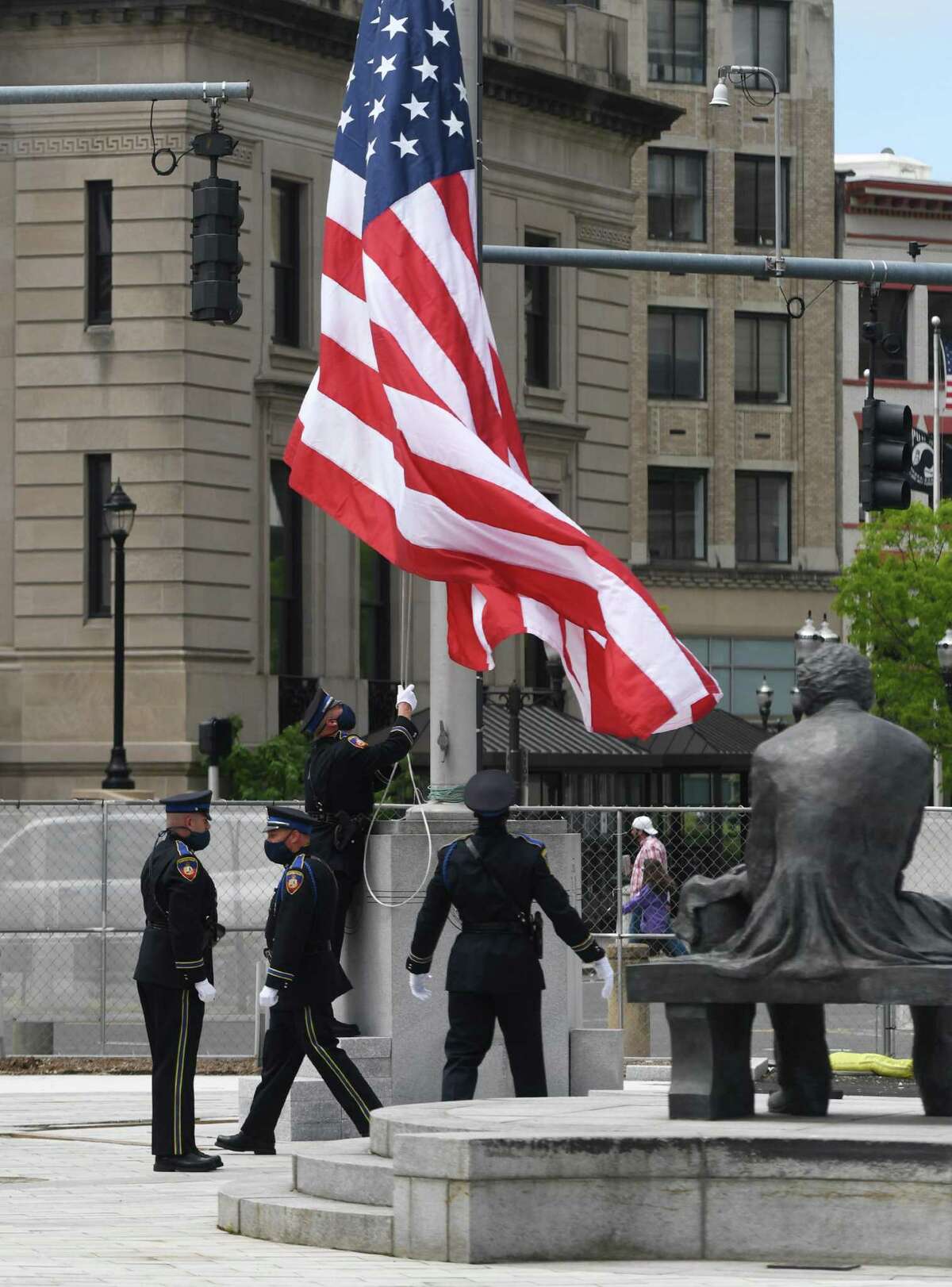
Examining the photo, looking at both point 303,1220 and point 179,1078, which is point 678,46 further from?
point 303,1220

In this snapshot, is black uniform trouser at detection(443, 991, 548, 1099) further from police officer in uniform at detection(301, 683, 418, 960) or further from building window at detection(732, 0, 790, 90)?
building window at detection(732, 0, 790, 90)

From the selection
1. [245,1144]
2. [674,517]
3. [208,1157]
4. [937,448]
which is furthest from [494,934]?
[674,517]

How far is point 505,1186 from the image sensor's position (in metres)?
11.1

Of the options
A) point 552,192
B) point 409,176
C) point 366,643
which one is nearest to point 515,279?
point 552,192

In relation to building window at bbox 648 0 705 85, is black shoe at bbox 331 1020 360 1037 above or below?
below

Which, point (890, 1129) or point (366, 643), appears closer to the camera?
point (890, 1129)

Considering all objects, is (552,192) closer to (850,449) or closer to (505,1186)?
(850,449)

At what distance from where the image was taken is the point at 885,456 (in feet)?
76.5

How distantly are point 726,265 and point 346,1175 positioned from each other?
10.5m

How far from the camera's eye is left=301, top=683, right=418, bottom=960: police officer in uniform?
51.5 ft

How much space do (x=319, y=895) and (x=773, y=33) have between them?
56.3 meters

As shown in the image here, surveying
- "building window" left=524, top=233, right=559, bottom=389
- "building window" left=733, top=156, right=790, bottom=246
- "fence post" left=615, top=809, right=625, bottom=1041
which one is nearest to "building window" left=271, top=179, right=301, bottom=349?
"building window" left=524, top=233, right=559, bottom=389

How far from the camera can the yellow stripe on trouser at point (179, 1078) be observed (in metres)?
15.3

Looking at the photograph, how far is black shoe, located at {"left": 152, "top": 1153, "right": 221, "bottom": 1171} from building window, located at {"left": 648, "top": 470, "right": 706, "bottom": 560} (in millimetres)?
51172
